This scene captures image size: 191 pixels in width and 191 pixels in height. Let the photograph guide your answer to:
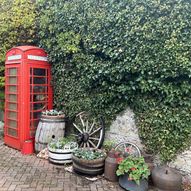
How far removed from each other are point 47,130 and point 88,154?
4.65 feet

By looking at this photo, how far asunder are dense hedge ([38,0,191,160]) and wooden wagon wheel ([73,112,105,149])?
241mm

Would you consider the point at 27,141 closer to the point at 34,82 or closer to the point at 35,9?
the point at 34,82

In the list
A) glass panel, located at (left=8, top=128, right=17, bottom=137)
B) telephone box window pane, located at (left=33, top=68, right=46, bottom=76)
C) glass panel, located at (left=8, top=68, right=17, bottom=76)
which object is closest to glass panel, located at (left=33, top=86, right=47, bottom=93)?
telephone box window pane, located at (left=33, top=68, right=46, bottom=76)

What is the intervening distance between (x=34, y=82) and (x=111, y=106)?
82.2 inches

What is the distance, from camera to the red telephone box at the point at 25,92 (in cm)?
546

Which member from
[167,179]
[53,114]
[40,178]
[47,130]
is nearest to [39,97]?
[53,114]

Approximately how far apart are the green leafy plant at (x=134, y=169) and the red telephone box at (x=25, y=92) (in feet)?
8.78

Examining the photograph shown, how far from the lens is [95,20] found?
15.9 ft

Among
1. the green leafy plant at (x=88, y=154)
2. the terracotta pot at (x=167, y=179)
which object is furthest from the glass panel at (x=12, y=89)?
the terracotta pot at (x=167, y=179)

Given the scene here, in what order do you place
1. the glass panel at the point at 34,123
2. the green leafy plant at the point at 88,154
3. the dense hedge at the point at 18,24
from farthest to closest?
1. the dense hedge at the point at 18,24
2. the glass panel at the point at 34,123
3. the green leafy plant at the point at 88,154

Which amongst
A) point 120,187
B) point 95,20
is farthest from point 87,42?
point 120,187

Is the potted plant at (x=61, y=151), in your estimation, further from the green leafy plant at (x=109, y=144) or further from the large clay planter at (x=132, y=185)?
the large clay planter at (x=132, y=185)

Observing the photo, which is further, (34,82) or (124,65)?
(34,82)

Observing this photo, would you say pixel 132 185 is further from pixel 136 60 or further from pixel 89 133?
pixel 136 60
